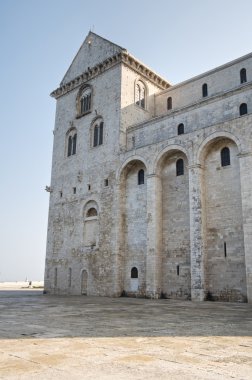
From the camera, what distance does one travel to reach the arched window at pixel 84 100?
96.2ft

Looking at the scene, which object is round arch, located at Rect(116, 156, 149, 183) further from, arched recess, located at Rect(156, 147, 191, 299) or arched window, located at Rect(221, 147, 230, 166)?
arched window, located at Rect(221, 147, 230, 166)

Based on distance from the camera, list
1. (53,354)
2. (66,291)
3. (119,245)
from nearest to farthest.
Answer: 1. (53,354)
2. (119,245)
3. (66,291)

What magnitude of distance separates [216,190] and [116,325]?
41.5 ft

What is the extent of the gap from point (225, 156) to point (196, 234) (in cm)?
487

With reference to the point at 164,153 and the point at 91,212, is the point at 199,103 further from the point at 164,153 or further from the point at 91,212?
the point at 91,212

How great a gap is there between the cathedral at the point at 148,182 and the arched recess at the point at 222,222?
0.19 ft

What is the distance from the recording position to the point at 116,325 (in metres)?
8.71

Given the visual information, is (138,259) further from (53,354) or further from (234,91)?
(53,354)

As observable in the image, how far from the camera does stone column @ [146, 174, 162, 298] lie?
20531mm

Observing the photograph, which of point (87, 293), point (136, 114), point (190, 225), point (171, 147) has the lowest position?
point (87, 293)

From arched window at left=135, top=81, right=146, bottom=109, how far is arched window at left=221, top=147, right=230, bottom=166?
1024cm

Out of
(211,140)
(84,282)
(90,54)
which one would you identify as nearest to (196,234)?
(211,140)

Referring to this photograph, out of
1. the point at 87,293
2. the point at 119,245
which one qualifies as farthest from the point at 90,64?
the point at 87,293

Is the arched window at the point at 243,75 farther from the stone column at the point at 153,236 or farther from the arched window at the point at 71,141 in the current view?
the arched window at the point at 71,141
